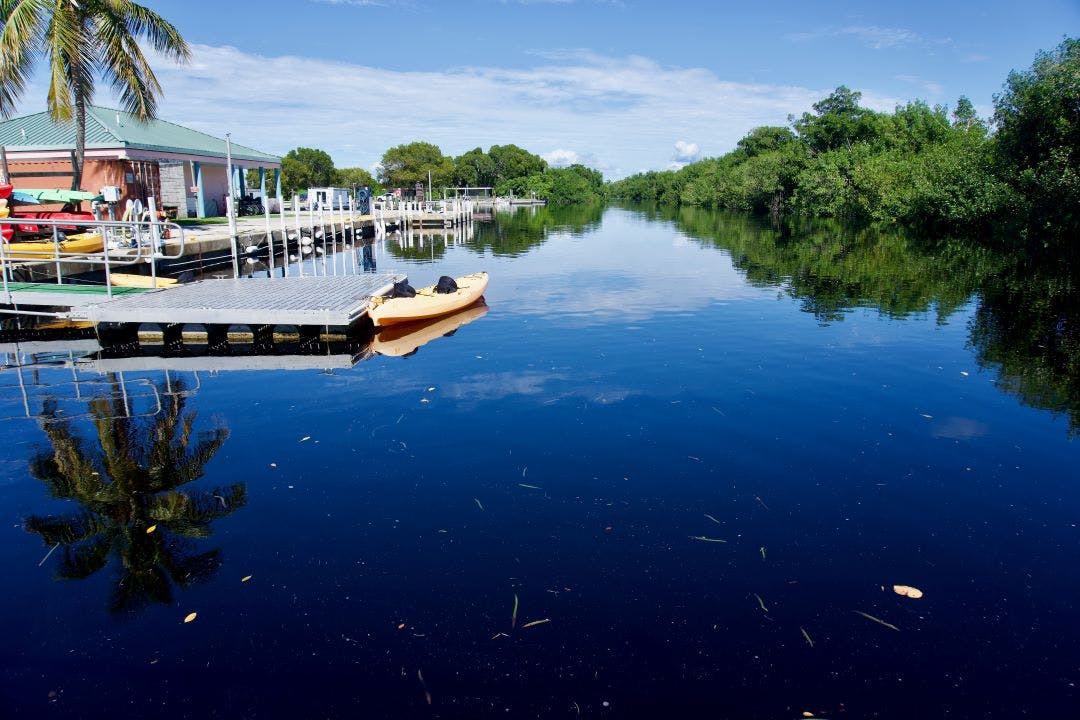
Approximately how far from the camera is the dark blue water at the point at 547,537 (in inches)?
190

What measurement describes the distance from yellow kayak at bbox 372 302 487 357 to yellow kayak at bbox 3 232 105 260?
7255 millimetres

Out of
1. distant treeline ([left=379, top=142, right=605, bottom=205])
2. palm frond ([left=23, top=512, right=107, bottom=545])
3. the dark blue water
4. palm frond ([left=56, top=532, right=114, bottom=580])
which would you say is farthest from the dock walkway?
distant treeline ([left=379, top=142, right=605, bottom=205])

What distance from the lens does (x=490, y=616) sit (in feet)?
18.2

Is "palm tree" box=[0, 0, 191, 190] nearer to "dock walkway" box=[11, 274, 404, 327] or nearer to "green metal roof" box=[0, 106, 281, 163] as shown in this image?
"green metal roof" box=[0, 106, 281, 163]

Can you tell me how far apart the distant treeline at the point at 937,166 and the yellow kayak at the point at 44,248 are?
3290 cm

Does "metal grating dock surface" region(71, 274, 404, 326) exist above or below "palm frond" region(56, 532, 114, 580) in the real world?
above

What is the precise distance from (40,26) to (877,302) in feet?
83.7

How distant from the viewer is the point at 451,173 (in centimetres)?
10206

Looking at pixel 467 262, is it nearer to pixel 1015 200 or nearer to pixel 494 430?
pixel 494 430

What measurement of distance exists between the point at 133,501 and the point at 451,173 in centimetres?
9933

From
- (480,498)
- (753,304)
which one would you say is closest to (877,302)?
(753,304)

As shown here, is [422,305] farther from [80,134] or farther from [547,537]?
[80,134]

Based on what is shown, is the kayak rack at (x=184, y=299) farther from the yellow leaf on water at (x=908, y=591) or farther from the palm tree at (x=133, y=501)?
the yellow leaf on water at (x=908, y=591)

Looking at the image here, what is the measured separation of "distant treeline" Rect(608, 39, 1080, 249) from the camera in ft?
91.4
